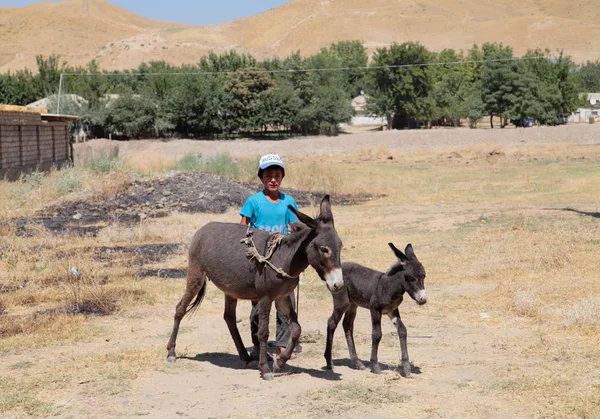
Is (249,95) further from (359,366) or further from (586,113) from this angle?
(359,366)

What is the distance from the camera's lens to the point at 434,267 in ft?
48.6

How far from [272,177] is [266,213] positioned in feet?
1.36

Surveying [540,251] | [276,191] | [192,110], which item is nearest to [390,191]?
[540,251]

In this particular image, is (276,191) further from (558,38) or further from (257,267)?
(558,38)

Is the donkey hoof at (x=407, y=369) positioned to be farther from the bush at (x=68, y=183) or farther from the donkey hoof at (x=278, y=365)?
the bush at (x=68, y=183)

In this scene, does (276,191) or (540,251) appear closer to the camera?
(276,191)

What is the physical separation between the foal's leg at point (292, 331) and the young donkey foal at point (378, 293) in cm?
47

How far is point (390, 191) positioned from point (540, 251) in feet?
53.2

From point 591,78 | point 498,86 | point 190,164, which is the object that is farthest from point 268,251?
point 591,78

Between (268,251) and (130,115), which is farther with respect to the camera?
(130,115)

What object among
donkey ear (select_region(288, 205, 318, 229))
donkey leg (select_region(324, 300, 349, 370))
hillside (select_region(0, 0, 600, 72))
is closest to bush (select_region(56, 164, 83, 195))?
donkey leg (select_region(324, 300, 349, 370))

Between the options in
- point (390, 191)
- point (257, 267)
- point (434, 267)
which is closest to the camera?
point (257, 267)

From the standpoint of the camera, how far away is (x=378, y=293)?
27.1 feet

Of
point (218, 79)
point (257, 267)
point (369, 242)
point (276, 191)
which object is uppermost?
point (218, 79)
